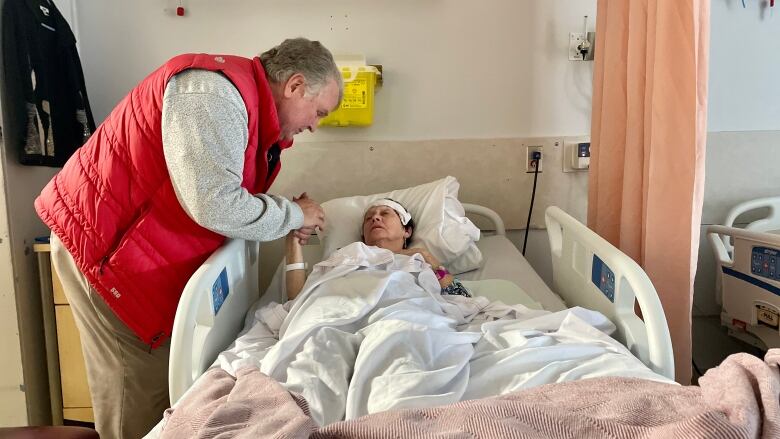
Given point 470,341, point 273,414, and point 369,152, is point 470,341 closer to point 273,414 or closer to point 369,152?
point 273,414

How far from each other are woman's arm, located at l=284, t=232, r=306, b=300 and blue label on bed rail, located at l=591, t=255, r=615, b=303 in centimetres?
88

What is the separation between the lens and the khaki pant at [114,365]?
1.54m

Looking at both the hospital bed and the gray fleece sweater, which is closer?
the gray fleece sweater

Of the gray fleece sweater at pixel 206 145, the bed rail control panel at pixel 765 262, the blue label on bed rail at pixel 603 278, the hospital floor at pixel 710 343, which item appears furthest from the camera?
the hospital floor at pixel 710 343

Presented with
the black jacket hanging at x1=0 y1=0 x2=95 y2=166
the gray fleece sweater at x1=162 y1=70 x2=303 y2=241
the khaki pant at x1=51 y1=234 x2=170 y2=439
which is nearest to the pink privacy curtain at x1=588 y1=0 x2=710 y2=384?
the gray fleece sweater at x1=162 y1=70 x2=303 y2=241

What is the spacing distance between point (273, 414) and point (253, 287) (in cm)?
115

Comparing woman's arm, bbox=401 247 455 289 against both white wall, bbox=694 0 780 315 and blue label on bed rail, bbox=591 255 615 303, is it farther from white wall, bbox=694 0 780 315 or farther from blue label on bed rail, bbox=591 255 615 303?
white wall, bbox=694 0 780 315

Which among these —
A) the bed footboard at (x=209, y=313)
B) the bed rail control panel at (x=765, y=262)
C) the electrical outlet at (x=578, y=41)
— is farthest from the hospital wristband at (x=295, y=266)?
the bed rail control panel at (x=765, y=262)

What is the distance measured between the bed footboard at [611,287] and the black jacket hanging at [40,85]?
1.83 m

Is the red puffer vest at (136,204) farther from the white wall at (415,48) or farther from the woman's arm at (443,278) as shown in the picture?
the white wall at (415,48)

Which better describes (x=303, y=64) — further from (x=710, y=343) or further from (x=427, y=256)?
(x=710, y=343)

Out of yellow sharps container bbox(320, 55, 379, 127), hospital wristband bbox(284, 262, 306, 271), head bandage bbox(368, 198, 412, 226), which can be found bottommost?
hospital wristband bbox(284, 262, 306, 271)

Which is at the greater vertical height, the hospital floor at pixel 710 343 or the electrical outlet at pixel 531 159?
the electrical outlet at pixel 531 159

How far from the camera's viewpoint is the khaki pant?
60.6 inches
